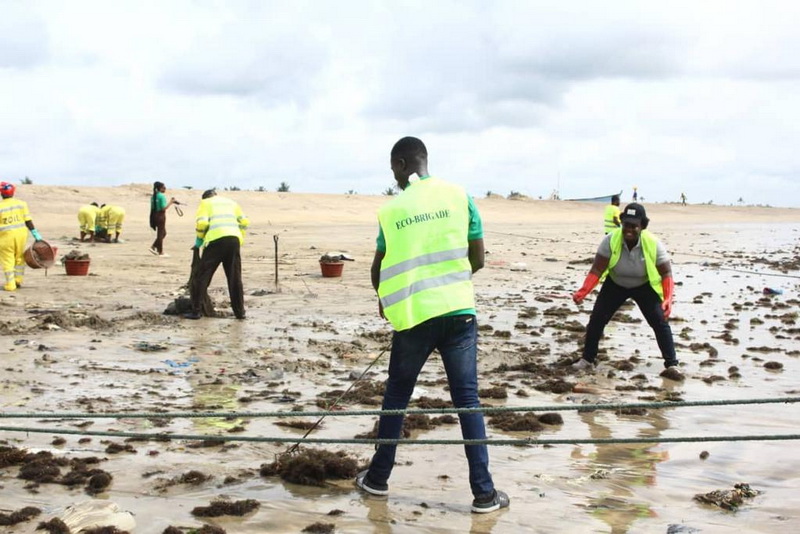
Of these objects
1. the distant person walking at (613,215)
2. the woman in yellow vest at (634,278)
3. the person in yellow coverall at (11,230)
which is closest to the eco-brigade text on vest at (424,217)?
the woman in yellow vest at (634,278)

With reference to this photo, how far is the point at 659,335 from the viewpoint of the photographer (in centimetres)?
827

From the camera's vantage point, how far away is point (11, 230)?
42.5ft

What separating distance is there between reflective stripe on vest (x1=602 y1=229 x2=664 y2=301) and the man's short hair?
3697 millimetres

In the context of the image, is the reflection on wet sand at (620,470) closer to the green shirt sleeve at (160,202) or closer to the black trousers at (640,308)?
the black trousers at (640,308)

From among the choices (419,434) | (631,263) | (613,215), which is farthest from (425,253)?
(613,215)

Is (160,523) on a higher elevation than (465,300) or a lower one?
lower

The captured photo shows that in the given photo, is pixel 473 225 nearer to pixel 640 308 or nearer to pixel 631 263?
pixel 631 263

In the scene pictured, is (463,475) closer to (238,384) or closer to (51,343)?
(238,384)

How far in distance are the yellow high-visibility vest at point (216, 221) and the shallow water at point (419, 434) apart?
1072mm

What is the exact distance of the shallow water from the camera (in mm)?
4637

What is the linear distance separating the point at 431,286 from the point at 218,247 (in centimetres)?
666

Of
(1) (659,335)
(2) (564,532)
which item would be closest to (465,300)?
(2) (564,532)

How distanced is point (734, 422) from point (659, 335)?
1.76 m

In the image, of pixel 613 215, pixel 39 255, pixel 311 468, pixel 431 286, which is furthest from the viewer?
pixel 613 215
